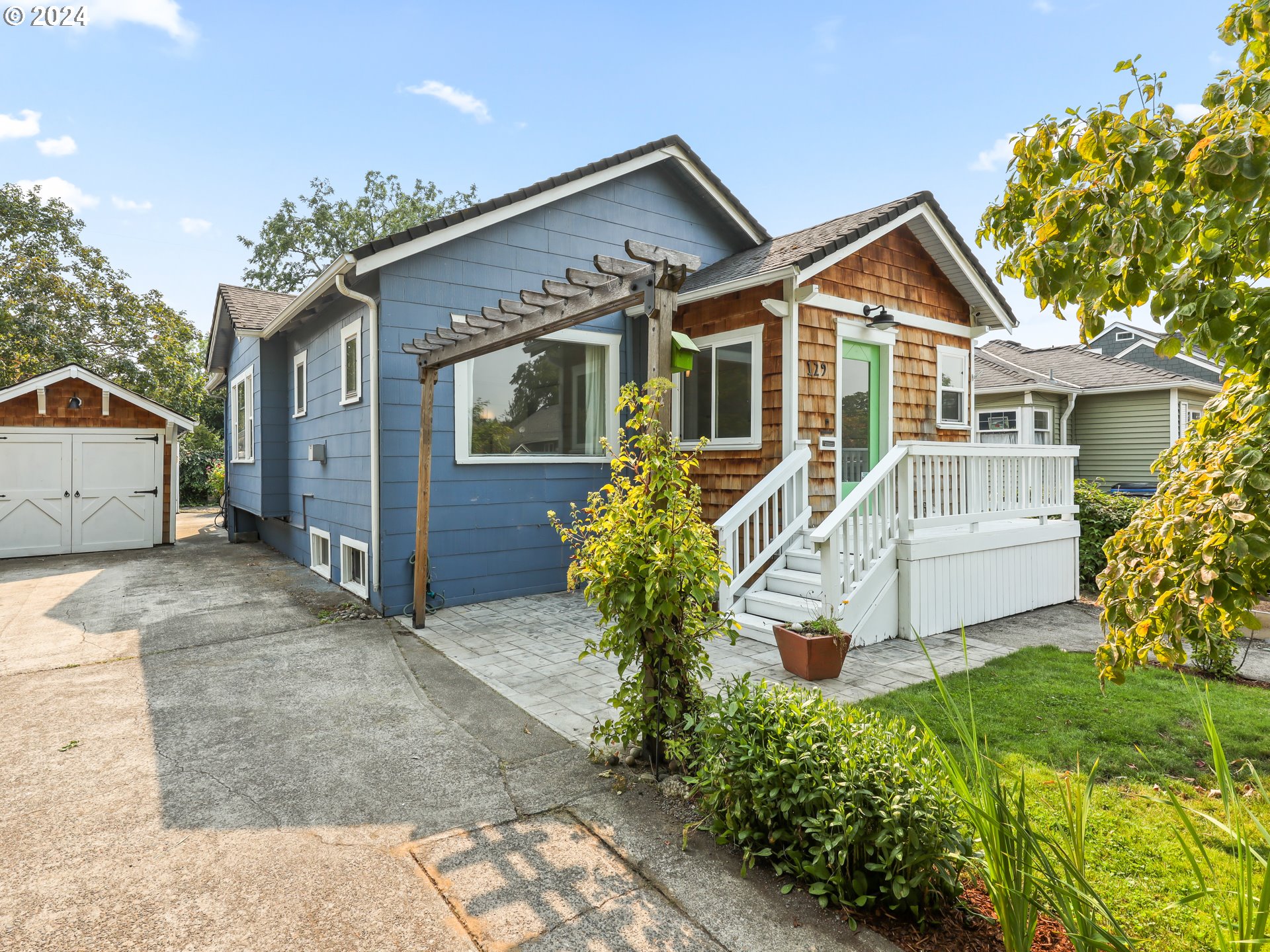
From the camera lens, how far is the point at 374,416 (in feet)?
21.3

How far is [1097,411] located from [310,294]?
17220mm

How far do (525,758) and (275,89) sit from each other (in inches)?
404

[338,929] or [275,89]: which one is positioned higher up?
[275,89]

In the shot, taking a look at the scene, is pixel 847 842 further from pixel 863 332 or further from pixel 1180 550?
pixel 863 332

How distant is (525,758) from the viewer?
3494mm

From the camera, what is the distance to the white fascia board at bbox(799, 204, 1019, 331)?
675 cm

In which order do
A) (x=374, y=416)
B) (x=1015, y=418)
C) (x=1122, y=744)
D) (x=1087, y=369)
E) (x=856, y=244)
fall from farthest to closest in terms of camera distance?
1. (x=1087, y=369)
2. (x=1015, y=418)
3. (x=856, y=244)
4. (x=374, y=416)
5. (x=1122, y=744)

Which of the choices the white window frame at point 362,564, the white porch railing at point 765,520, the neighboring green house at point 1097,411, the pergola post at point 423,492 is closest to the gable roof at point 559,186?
the pergola post at point 423,492

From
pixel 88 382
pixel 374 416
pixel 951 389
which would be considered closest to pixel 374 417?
pixel 374 416

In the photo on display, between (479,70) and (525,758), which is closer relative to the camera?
(525,758)

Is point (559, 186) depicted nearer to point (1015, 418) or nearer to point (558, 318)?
point (558, 318)

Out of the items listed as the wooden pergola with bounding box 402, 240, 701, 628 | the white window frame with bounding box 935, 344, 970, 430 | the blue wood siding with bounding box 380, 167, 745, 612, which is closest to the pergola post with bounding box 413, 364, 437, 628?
the wooden pergola with bounding box 402, 240, 701, 628

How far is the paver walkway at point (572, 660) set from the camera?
432cm

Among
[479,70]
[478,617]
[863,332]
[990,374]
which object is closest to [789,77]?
[863,332]
